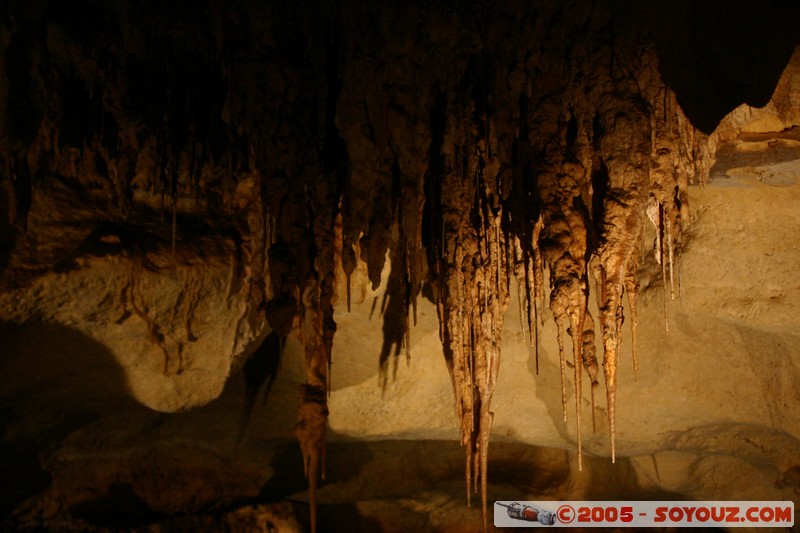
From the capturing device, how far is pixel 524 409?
6359 mm

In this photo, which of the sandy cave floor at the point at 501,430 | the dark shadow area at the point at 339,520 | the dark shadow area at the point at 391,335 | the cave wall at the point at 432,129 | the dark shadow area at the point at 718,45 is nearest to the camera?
the dark shadow area at the point at 718,45

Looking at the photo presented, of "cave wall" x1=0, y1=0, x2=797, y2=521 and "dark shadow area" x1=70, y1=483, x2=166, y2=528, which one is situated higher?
"cave wall" x1=0, y1=0, x2=797, y2=521

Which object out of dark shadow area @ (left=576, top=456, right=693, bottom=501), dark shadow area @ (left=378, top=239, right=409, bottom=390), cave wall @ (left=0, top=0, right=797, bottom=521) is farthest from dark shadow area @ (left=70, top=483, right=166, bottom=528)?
dark shadow area @ (left=576, top=456, right=693, bottom=501)

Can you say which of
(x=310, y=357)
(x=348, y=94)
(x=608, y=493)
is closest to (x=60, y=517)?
(x=310, y=357)

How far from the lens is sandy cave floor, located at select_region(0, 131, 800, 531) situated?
194 inches

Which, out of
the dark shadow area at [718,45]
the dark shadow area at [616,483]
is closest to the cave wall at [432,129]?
the dark shadow area at [718,45]

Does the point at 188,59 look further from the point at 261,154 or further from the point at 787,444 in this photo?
the point at 787,444

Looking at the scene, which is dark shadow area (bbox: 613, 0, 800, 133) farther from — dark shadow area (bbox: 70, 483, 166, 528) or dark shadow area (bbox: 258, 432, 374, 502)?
dark shadow area (bbox: 70, 483, 166, 528)

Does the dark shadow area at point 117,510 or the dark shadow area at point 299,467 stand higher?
the dark shadow area at point 299,467

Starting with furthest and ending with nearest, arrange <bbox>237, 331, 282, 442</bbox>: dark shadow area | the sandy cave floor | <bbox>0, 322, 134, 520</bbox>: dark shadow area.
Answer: <bbox>237, 331, 282, 442</bbox>: dark shadow area < <bbox>0, 322, 134, 520</bbox>: dark shadow area < the sandy cave floor

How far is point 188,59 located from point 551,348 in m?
4.54

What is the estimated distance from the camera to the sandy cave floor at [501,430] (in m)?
4.94

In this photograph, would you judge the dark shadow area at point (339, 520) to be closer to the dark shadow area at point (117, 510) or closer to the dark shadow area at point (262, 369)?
the dark shadow area at point (117, 510)

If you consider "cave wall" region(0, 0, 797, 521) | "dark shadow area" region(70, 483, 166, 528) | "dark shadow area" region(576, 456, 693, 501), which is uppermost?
"cave wall" region(0, 0, 797, 521)
